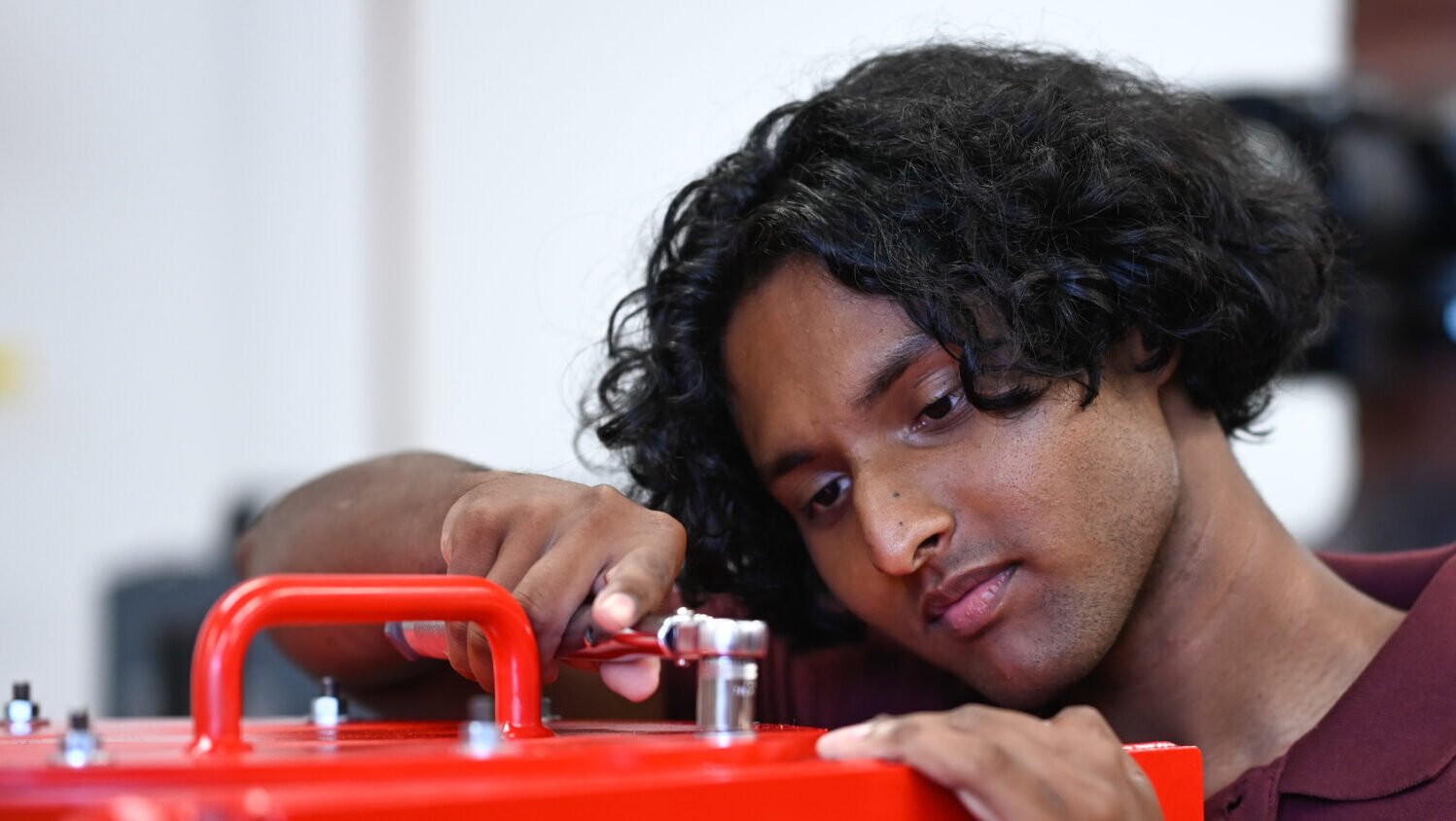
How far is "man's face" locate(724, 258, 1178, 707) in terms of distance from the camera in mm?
1032

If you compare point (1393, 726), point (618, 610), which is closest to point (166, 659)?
point (618, 610)

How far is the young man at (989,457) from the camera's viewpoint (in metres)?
1.02

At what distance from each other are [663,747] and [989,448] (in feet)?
1.65

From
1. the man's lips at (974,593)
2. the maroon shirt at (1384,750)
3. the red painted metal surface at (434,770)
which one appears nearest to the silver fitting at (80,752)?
the red painted metal surface at (434,770)

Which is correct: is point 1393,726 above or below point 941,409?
below

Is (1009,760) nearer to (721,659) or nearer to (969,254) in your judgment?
(721,659)

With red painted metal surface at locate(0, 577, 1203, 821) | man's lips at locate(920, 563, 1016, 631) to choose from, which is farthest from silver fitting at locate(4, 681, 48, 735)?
man's lips at locate(920, 563, 1016, 631)

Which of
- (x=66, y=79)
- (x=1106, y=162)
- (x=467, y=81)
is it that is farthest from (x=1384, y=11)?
(x=66, y=79)

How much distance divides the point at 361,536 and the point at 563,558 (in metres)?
0.43

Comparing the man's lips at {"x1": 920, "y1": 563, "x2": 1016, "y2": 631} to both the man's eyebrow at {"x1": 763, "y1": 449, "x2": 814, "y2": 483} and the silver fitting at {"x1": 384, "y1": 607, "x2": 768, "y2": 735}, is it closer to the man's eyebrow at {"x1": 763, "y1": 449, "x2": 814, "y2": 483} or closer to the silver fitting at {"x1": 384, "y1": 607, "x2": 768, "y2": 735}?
the man's eyebrow at {"x1": 763, "y1": 449, "x2": 814, "y2": 483}

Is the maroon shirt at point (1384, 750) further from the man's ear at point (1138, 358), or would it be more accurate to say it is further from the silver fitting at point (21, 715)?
the silver fitting at point (21, 715)

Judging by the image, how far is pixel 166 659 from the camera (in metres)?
2.14

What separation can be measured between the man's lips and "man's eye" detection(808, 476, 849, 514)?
0.11m

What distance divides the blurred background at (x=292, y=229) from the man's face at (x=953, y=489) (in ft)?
4.71
